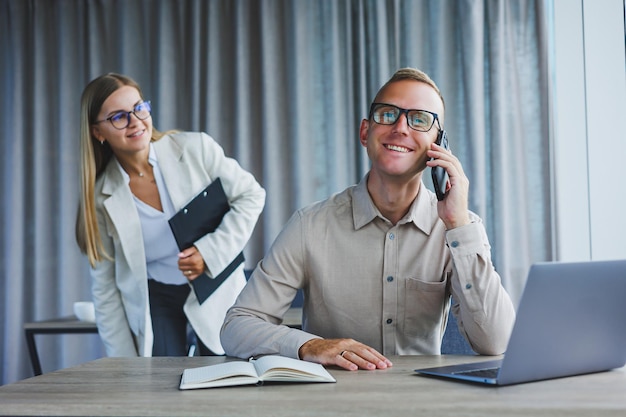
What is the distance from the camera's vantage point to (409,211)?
1849 mm

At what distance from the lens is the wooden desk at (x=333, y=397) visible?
1036 mm

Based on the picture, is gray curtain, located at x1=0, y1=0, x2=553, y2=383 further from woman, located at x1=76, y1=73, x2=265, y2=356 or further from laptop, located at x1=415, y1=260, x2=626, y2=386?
laptop, located at x1=415, y1=260, x2=626, y2=386

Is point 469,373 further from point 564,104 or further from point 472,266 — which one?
point 564,104

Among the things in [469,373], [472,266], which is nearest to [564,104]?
[472,266]

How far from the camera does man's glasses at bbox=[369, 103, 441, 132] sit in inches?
71.0

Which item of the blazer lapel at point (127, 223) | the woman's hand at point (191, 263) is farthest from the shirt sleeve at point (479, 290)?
the blazer lapel at point (127, 223)

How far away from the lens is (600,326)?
1.30 m

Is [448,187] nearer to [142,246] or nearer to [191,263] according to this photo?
[191,263]

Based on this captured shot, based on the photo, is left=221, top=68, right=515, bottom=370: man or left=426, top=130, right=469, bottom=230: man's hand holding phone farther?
left=221, top=68, right=515, bottom=370: man

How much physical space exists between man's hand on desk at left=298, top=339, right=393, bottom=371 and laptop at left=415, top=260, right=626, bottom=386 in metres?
0.09

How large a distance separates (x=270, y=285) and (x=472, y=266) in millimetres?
498

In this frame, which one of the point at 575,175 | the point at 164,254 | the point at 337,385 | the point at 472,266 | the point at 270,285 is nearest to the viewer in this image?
the point at 337,385

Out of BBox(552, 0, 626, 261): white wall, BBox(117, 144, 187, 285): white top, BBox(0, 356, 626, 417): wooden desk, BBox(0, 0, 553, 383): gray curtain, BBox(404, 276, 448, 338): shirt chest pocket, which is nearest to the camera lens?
BBox(0, 356, 626, 417): wooden desk

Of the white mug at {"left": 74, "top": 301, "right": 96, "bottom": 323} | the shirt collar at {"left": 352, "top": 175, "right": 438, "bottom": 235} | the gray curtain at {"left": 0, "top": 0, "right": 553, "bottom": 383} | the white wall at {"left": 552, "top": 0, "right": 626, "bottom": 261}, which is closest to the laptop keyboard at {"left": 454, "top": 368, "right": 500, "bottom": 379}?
the shirt collar at {"left": 352, "top": 175, "right": 438, "bottom": 235}
